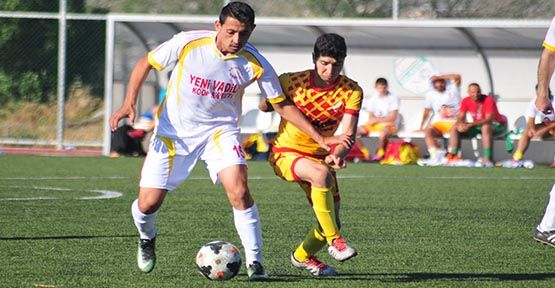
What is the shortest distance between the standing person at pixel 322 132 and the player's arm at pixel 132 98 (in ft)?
2.87

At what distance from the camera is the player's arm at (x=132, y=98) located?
648cm

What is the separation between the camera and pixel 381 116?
20.0 metres

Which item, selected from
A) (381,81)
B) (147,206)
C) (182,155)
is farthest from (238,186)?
(381,81)

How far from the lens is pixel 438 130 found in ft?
64.7

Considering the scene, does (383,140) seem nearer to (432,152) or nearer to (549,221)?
(432,152)

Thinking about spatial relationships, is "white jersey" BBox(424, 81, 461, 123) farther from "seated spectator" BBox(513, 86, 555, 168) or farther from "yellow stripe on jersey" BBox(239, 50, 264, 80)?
"yellow stripe on jersey" BBox(239, 50, 264, 80)

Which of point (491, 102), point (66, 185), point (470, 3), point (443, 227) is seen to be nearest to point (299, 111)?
point (443, 227)

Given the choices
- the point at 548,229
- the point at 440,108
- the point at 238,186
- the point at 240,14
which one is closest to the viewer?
the point at 240,14

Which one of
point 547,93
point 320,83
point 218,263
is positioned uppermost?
point 547,93

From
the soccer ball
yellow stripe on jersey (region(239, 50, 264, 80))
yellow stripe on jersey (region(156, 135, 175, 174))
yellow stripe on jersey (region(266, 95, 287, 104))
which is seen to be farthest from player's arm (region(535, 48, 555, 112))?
yellow stripe on jersey (region(156, 135, 175, 174))

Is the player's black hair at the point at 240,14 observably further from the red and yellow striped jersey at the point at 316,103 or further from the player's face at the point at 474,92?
the player's face at the point at 474,92

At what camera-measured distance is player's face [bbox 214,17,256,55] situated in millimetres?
6406

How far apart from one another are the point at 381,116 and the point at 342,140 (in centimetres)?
1338

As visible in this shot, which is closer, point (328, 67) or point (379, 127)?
point (328, 67)
